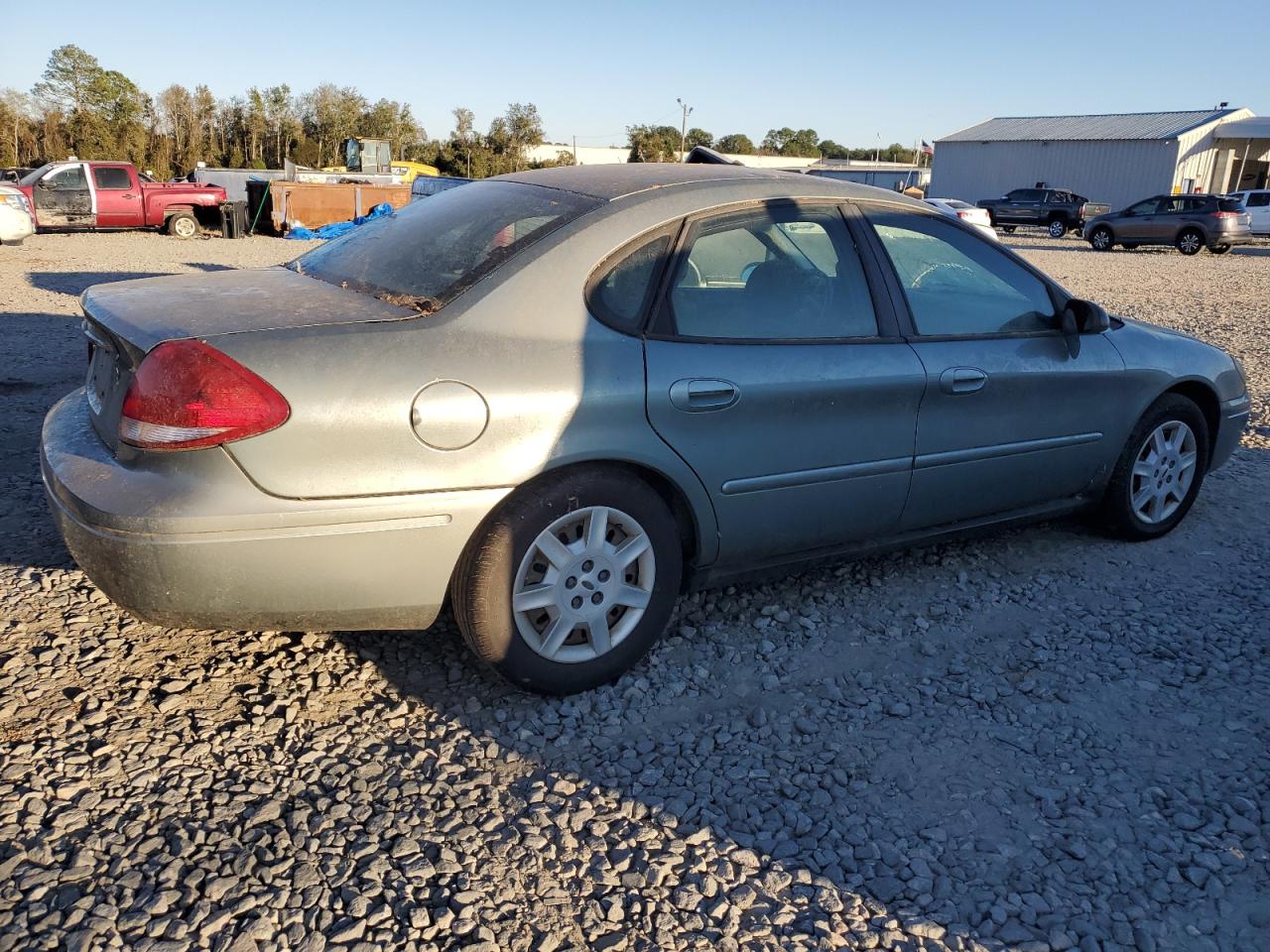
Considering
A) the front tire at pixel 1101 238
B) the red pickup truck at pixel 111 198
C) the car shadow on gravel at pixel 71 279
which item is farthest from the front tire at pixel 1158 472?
the front tire at pixel 1101 238

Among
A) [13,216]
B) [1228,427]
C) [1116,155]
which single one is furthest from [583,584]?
[1116,155]

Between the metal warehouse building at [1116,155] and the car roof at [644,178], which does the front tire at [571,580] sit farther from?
the metal warehouse building at [1116,155]

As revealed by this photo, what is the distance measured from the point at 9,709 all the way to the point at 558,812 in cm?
166

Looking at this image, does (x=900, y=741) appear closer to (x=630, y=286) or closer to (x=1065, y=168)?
(x=630, y=286)

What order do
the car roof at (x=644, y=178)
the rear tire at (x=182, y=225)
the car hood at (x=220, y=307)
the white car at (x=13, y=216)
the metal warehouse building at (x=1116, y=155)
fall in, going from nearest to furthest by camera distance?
the car hood at (x=220, y=307), the car roof at (x=644, y=178), the white car at (x=13, y=216), the rear tire at (x=182, y=225), the metal warehouse building at (x=1116, y=155)

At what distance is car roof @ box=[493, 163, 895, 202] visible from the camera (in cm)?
348

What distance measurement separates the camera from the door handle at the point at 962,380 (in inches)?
148

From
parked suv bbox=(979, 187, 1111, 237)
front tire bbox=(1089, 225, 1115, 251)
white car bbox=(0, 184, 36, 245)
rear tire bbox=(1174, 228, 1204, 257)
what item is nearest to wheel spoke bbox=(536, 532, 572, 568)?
white car bbox=(0, 184, 36, 245)

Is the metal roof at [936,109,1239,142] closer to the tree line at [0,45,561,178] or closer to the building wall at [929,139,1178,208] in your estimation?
the building wall at [929,139,1178,208]

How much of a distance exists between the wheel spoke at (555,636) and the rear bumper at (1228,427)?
3527 millimetres

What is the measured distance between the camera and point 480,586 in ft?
9.60

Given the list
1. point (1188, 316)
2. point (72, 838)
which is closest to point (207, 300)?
point (72, 838)

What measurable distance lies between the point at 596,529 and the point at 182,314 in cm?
136

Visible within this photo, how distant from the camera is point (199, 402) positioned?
2.63 metres
